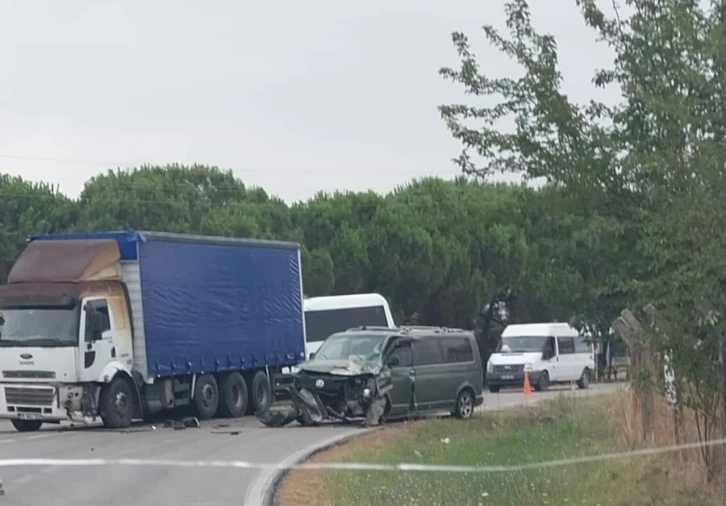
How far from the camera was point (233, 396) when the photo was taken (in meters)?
32.9

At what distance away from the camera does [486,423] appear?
29.5 meters

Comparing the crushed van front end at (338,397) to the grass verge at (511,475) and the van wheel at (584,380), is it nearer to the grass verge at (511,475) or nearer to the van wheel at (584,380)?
the grass verge at (511,475)

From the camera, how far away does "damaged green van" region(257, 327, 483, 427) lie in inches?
1120

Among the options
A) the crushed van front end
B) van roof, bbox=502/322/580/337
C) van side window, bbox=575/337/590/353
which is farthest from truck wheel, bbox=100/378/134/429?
van side window, bbox=575/337/590/353

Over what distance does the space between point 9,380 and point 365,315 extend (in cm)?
1642

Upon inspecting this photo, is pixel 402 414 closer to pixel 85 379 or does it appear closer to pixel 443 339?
pixel 443 339

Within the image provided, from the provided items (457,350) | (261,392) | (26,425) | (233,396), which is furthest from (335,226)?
(26,425)

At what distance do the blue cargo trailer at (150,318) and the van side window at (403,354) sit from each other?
459 cm

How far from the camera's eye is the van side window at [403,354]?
29.4 metres

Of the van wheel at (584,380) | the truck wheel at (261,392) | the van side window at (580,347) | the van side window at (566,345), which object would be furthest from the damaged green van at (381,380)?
the van side window at (580,347)

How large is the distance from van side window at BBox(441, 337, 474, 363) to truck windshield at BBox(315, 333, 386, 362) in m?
2.15

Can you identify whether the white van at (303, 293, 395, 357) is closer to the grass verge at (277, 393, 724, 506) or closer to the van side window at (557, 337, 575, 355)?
the van side window at (557, 337, 575, 355)

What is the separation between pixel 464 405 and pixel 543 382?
1808cm

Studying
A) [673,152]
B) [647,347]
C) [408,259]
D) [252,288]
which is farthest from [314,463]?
[408,259]
